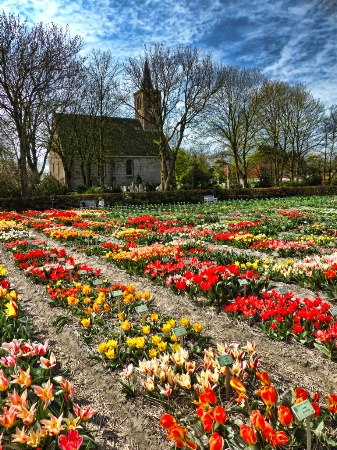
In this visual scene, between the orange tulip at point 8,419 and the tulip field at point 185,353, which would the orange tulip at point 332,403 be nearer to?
the tulip field at point 185,353

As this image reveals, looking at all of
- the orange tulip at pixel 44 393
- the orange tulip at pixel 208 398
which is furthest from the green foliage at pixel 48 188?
the orange tulip at pixel 208 398

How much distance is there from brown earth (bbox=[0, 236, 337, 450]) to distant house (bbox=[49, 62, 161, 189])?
89.1ft

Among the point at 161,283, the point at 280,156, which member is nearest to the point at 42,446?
the point at 161,283

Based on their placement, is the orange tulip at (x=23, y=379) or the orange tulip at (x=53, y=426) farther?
the orange tulip at (x=23, y=379)

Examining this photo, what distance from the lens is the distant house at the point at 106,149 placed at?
35594mm

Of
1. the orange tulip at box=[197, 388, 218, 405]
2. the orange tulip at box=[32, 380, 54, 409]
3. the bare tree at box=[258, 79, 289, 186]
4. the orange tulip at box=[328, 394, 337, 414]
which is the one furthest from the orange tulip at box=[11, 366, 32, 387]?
the bare tree at box=[258, 79, 289, 186]

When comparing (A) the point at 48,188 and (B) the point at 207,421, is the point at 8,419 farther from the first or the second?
(A) the point at 48,188

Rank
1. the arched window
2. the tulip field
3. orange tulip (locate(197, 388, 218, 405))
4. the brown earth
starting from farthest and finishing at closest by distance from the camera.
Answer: the arched window
the brown earth
orange tulip (locate(197, 388, 218, 405))
the tulip field

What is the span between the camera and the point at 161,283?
5574 millimetres

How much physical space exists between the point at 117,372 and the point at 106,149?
1558 inches

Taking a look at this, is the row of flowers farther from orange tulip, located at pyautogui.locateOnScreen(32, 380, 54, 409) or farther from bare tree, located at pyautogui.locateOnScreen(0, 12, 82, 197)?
bare tree, located at pyautogui.locateOnScreen(0, 12, 82, 197)

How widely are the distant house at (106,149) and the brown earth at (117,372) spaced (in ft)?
89.1

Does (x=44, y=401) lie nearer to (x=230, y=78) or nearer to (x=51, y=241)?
(x=51, y=241)

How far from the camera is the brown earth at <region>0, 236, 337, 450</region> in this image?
2.38 m
